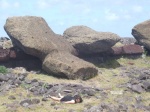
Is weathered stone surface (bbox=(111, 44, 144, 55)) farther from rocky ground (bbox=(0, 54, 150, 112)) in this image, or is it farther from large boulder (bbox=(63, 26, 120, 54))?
rocky ground (bbox=(0, 54, 150, 112))

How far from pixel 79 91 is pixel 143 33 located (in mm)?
6496

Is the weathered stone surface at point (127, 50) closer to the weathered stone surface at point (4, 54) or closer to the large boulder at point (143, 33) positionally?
the large boulder at point (143, 33)

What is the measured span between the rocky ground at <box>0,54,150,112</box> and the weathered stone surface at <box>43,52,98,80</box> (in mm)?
232

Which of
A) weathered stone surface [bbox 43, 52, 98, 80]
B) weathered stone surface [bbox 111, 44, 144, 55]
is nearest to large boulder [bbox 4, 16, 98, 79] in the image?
weathered stone surface [bbox 43, 52, 98, 80]

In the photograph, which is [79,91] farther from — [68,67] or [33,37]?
[33,37]

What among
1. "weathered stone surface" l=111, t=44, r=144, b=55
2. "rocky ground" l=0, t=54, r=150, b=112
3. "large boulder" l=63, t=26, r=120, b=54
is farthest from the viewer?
"weathered stone surface" l=111, t=44, r=144, b=55

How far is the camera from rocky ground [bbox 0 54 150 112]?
8.45 metres

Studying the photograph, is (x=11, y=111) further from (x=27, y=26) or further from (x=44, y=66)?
(x=27, y=26)

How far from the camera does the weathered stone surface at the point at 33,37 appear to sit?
37.6 feet

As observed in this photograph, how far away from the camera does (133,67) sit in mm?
13453

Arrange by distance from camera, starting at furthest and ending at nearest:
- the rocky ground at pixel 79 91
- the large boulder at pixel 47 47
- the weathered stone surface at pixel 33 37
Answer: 1. the weathered stone surface at pixel 33 37
2. the large boulder at pixel 47 47
3. the rocky ground at pixel 79 91

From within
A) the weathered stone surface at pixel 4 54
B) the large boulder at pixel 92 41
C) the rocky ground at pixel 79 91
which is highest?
the large boulder at pixel 92 41

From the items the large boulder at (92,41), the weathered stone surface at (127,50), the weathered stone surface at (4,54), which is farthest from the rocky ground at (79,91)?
the weathered stone surface at (127,50)

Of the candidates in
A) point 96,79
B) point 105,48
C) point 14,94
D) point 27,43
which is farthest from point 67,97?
point 105,48
